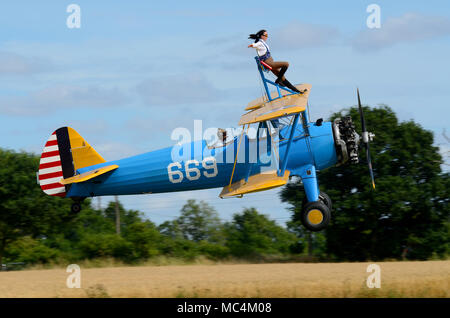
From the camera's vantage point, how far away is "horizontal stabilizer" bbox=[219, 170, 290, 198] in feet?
42.9

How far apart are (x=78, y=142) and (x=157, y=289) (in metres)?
4.71

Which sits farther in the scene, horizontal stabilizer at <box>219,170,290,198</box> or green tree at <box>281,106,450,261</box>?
green tree at <box>281,106,450,261</box>

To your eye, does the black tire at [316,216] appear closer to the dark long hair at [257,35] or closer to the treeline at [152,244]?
the dark long hair at [257,35]

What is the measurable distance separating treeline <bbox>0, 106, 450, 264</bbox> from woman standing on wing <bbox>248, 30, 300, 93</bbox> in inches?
531

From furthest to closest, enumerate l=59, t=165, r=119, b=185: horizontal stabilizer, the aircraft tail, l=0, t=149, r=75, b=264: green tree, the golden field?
l=0, t=149, r=75, b=264: green tree, the aircraft tail, l=59, t=165, r=119, b=185: horizontal stabilizer, the golden field

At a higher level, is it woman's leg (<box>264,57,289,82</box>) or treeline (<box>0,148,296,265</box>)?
woman's leg (<box>264,57,289,82</box>)

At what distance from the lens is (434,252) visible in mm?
27375

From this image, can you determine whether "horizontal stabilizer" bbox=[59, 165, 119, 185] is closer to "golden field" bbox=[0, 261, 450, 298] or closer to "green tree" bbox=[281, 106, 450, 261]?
"golden field" bbox=[0, 261, 450, 298]

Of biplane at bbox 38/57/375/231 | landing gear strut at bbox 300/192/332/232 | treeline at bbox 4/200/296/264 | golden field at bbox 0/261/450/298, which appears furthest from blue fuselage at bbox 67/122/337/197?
treeline at bbox 4/200/296/264

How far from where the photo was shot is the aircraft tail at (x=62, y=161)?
1561 cm

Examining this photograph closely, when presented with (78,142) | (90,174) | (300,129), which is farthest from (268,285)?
(78,142)

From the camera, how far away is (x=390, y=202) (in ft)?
89.7

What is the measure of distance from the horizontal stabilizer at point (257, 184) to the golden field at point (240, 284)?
211 centimetres

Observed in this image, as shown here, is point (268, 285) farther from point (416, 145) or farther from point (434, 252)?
point (416, 145)
